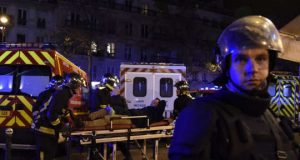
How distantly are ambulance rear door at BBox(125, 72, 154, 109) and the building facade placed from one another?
2449 cm

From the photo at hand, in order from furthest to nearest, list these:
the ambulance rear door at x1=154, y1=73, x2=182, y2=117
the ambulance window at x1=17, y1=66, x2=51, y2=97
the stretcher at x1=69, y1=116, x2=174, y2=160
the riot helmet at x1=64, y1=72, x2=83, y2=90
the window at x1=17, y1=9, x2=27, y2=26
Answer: the window at x1=17, y1=9, x2=27, y2=26, the ambulance rear door at x1=154, y1=73, x2=182, y2=117, the ambulance window at x1=17, y1=66, x2=51, y2=97, the riot helmet at x1=64, y1=72, x2=83, y2=90, the stretcher at x1=69, y1=116, x2=174, y2=160

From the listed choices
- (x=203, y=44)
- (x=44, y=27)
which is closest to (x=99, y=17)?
(x=44, y=27)

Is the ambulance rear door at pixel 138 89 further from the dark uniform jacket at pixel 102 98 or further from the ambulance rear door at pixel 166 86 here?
the dark uniform jacket at pixel 102 98

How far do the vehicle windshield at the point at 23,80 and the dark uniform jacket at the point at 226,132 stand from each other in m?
8.03

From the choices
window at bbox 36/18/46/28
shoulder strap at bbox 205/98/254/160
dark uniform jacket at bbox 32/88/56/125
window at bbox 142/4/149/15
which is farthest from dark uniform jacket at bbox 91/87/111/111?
window at bbox 142/4/149/15

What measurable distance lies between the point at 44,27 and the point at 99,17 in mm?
6555

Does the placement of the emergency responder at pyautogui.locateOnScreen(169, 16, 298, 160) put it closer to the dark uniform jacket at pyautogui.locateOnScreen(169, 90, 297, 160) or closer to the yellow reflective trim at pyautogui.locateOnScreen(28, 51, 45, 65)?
the dark uniform jacket at pyautogui.locateOnScreen(169, 90, 297, 160)

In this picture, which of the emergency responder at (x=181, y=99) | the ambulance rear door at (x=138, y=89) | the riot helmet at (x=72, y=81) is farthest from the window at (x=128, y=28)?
the riot helmet at (x=72, y=81)

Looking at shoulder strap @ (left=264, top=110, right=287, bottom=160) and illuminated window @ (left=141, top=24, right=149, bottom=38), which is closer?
shoulder strap @ (left=264, top=110, right=287, bottom=160)

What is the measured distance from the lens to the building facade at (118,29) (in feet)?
161

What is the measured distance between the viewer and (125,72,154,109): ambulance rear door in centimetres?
1686

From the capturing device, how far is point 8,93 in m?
9.98

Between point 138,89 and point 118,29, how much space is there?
3842cm

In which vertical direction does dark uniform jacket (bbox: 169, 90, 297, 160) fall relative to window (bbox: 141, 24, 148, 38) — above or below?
below
